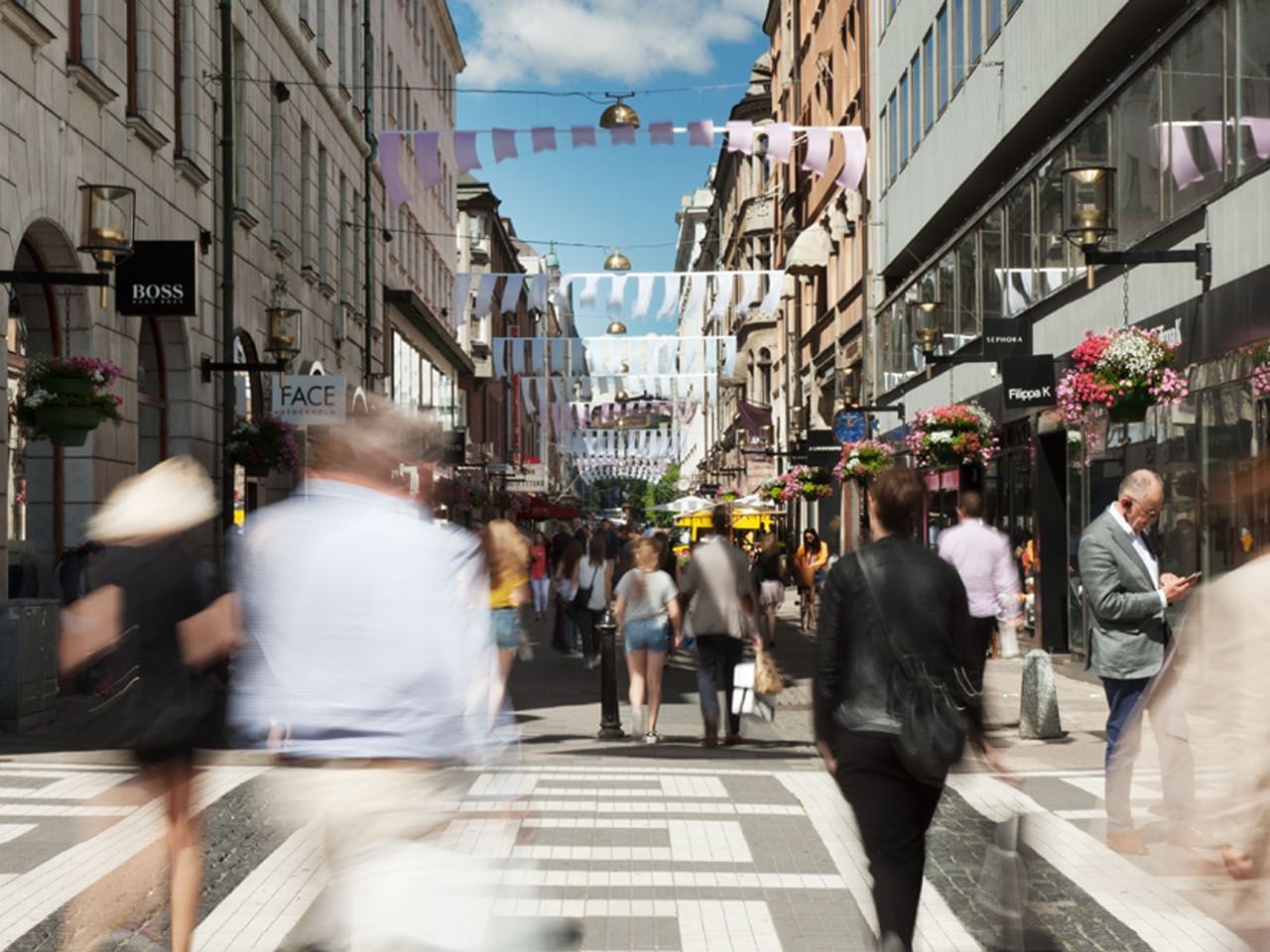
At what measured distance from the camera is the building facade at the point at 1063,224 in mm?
14203

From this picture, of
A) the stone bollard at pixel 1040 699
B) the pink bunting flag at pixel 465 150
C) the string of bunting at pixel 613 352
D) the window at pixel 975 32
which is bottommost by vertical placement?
the stone bollard at pixel 1040 699

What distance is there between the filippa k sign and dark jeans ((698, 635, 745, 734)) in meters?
11.0

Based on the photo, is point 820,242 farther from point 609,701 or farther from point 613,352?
point 609,701

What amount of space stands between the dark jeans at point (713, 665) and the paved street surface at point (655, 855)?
1.26 feet

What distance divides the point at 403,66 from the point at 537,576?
18.5 metres

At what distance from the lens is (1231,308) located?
1412 cm

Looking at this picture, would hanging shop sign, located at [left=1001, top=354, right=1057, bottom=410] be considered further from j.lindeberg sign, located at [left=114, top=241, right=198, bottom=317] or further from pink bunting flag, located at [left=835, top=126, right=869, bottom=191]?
j.lindeberg sign, located at [left=114, top=241, right=198, bottom=317]

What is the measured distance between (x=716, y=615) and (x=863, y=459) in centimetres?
1598

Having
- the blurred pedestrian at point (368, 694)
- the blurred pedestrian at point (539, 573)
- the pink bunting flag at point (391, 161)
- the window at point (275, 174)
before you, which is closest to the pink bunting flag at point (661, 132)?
the pink bunting flag at point (391, 161)

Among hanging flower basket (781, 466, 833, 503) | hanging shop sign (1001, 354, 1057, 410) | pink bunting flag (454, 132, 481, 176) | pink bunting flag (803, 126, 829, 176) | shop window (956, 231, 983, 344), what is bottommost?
hanging flower basket (781, 466, 833, 503)

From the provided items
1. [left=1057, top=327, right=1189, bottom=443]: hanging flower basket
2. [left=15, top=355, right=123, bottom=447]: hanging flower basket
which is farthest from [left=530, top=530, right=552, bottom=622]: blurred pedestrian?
[left=1057, top=327, right=1189, bottom=443]: hanging flower basket

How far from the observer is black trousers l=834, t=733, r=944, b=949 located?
17.8ft

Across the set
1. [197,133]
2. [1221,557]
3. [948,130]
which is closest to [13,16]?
[197,133]

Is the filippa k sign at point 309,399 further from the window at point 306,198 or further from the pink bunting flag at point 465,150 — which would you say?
the window at point 306,198
